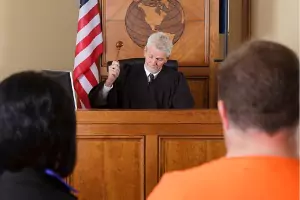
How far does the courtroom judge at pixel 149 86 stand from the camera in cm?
287

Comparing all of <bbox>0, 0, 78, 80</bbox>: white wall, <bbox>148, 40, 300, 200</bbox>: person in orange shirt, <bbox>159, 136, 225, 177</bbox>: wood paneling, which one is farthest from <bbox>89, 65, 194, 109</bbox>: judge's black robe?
<bbox>148, 40, 300, 200</bbox>: person in orange shirt

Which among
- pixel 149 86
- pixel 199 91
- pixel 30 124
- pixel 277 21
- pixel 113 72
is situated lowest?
pixel 199 91

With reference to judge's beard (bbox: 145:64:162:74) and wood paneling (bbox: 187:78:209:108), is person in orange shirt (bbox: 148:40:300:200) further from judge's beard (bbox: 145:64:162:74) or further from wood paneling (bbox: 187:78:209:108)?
wood paneling (bbox: 187:78:209:108)

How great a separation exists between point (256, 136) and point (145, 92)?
6.54ft

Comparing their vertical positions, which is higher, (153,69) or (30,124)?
(30,124)

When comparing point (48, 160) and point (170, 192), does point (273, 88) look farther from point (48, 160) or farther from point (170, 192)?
point (48, 160)

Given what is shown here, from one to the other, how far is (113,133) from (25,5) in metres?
1.83

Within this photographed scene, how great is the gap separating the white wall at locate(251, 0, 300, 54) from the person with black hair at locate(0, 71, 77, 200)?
1632 mm

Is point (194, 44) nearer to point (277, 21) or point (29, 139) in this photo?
point (277, 21)

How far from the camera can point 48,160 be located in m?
1.17

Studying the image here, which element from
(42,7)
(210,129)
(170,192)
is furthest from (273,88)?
(42,7)

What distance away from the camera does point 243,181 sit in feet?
3.09

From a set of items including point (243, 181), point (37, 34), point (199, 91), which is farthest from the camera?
point (37, 34)

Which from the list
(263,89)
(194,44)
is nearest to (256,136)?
(263,89)
